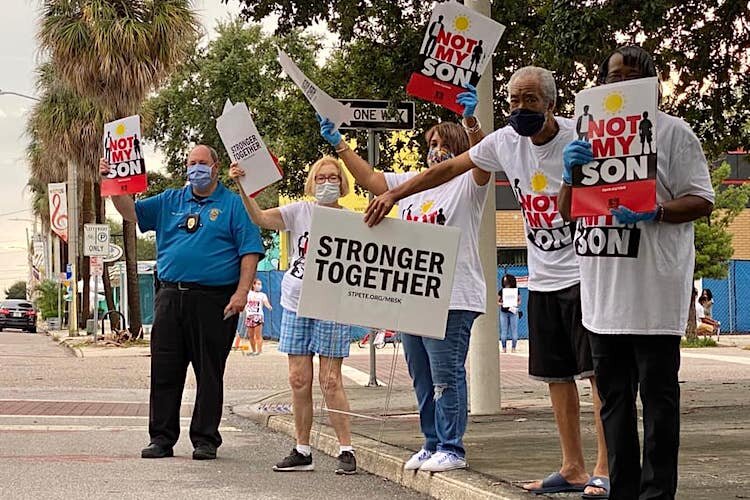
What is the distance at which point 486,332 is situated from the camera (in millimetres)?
11125

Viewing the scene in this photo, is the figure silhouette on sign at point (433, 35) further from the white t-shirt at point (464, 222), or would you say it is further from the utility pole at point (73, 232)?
the utility pole at point (73, 232)

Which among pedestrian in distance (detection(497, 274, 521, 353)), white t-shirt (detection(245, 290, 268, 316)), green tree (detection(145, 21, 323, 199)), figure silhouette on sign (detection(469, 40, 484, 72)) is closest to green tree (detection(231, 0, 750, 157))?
figure silhouette on sign (detection(469, 40, 484, 72))

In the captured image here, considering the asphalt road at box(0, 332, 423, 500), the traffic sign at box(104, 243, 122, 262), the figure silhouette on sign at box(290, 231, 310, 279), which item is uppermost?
the traffic sign at box(104, 243, 122, 262)

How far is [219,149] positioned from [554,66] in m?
34.8

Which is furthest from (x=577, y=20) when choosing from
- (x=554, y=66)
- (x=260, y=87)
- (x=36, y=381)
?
(x=260, y=87)

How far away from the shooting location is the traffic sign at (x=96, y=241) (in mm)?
34719

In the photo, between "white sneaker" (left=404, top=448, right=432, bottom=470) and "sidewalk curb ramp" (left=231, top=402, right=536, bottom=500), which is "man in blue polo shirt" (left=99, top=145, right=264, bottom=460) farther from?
"white sneaker" (left=404, top=448, right=432, bottom=470)

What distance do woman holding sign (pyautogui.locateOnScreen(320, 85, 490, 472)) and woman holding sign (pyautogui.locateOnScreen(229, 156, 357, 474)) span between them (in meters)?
0.84

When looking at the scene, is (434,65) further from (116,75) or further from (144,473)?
(116,75)

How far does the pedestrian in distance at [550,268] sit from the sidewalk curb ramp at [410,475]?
212mm

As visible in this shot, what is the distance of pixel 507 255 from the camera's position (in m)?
43.7

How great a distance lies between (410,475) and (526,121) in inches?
102

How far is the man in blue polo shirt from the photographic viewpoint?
909 centimetres

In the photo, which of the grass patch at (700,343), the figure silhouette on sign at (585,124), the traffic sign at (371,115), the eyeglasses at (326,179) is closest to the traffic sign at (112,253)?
the grass patch at (700,343)
